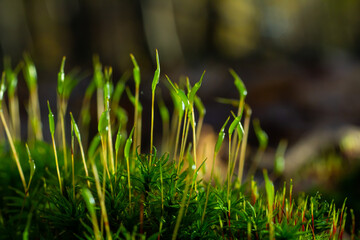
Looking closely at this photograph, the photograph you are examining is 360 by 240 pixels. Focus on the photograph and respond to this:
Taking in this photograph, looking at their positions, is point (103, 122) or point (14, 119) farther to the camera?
point (14, 119)

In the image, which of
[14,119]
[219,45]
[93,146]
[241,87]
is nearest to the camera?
[93,146]

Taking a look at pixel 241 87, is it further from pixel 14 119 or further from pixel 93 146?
pixel 14 119

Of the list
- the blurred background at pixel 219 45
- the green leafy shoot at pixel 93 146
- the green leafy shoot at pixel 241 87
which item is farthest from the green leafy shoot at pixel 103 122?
the blurred background at pixel 219 45

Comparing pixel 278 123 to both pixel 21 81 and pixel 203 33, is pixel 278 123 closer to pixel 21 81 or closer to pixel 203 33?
pixel 203 33

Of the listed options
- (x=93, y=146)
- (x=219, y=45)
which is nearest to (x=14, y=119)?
(x=93, y=146)

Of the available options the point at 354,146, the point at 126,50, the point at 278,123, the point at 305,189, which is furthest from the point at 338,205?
the point at 126,50

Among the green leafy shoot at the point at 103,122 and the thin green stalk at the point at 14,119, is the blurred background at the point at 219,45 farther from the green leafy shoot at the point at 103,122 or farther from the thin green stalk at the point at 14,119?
the green leafy shoot at the point at 103,122

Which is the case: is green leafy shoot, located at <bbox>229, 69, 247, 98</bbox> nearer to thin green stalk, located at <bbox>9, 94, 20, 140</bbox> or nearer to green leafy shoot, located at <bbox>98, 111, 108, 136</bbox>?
green leafy shoot, located at <bbox>98, 111, 108, 136</bbox>

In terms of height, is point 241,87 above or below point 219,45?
above

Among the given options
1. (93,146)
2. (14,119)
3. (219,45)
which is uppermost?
(93,146)

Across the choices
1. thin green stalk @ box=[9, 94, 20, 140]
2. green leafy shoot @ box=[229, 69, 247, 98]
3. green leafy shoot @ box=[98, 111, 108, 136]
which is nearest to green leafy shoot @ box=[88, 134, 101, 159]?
green leafy shoot @ box=[98, 111, 108, 136]
